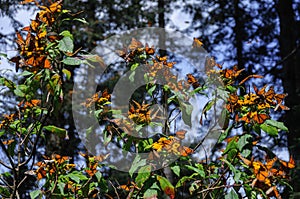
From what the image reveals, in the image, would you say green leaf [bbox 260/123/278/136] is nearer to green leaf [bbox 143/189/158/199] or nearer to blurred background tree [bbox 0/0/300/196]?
green leaf [bbox 143/189/158/199]

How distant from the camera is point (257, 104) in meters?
2.02

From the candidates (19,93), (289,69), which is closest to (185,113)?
(19,93)

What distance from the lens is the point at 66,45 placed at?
1769mm

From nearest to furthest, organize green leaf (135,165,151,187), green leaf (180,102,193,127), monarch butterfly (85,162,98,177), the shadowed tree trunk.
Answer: green leaf (135,165,151,187)
monarch butterfly (85,162,98,177)
green leaf (180,102,193,127)
the shadowed tree trunk

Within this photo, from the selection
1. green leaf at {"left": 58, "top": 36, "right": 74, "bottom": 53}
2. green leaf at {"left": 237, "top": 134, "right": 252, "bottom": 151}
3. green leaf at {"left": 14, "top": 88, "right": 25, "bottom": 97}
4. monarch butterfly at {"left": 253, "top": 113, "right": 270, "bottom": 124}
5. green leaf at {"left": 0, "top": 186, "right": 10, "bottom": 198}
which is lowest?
green leaf at {"left": 0, "top": 186, "right": 10, "bottom": 198}

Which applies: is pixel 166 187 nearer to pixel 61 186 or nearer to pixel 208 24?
pixel 61 186

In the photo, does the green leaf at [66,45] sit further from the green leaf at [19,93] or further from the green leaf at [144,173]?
the green leaf at [144,173]

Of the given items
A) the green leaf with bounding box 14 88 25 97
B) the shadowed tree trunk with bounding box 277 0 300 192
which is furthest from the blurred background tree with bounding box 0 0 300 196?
the green leaf with bounding box 14 88 25 97

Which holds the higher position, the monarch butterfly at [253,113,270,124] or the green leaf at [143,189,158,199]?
the monarch butterfly at [253,113,270,124]

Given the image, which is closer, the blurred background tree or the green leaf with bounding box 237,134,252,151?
the green leaf with bounding box 237,134,252,151

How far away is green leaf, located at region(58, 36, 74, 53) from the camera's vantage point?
1.74 meters

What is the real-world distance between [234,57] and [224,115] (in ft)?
30.9

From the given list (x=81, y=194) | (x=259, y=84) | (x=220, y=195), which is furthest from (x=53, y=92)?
(x=259, y=84)

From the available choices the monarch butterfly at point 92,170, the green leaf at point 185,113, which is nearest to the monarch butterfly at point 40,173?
the monarch butterfly at point 92,170
